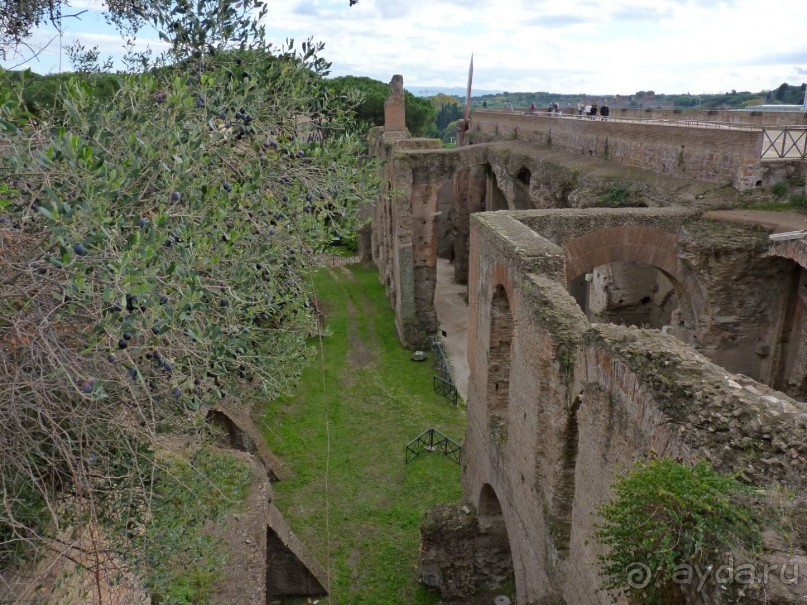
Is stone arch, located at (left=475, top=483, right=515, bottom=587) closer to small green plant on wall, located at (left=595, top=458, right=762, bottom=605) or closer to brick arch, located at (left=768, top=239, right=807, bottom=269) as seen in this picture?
brick arch, located at (left=768, top=239, right=807, bottom=269)

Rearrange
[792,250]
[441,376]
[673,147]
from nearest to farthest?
1. [792,250]
2. [673,147]
3. [441,376]

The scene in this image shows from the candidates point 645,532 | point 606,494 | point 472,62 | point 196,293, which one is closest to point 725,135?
point 606,494

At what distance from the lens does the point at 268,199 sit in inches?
220

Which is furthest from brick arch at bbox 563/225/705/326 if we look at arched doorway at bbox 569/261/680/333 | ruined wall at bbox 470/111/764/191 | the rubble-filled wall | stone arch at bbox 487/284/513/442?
arched doorway at bbox 569/261/680/333

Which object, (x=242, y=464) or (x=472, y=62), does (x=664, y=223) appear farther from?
(x=472, y=62)

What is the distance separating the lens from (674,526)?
306 cm

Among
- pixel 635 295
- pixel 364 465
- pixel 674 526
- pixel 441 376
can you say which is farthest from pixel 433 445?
pixel 674 526

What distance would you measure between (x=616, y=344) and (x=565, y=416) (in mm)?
1371

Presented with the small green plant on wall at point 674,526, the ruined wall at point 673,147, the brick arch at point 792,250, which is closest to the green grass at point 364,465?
the small green plant on wall at point 674,526

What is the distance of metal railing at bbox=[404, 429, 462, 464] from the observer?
38.5 ft

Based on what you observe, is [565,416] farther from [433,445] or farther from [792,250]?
[433,445]

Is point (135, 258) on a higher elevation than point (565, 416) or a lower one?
higher

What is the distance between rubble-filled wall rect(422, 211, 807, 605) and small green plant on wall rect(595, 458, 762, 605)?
19 cm

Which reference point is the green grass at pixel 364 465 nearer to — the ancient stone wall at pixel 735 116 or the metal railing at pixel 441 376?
the metal railing at pixel 441 376
